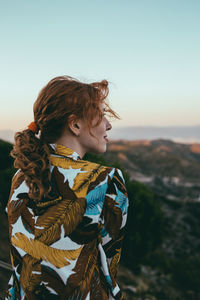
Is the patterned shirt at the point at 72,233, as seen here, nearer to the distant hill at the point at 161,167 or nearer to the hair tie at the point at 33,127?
the hair tie at the point at 33,127

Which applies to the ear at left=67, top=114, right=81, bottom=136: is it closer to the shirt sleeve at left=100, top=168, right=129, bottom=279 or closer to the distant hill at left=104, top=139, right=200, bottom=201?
the shirt sleeve at left=100, top=168, right=129, bottom=279

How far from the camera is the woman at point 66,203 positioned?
4.16 feet

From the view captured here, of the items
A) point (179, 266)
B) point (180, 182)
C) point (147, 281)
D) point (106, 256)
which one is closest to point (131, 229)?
point (147, 281)

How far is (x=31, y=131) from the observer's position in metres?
1.59

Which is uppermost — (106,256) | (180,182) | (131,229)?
(106,256)

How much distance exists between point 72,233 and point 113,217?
25 centimetres

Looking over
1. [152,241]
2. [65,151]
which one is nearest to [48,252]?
[65,151]

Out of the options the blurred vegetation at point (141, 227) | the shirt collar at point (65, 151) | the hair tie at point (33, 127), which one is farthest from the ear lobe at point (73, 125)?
the blurred vegetation at point (141, 227)

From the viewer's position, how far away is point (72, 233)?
4.16 ft

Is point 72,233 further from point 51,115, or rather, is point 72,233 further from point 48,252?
point 51,115

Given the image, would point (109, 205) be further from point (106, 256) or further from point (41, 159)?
point (41, 159)

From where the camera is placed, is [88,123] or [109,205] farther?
[88,123]

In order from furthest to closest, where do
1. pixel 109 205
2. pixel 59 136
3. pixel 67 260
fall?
pixel 59 136, pixel 109 205, pixel 67 260

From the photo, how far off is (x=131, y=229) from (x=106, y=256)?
11.4 meters
